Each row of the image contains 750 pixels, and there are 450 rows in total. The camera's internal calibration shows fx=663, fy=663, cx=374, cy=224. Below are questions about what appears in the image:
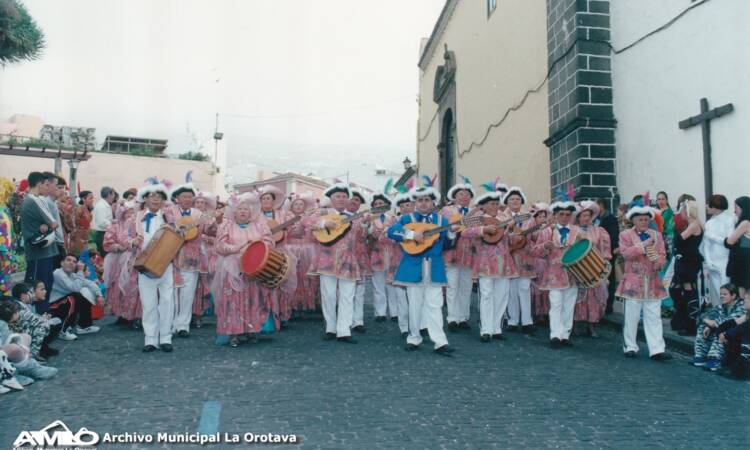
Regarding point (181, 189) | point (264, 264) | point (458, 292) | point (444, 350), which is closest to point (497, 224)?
point (458, 292)

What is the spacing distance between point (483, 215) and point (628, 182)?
3541 mm

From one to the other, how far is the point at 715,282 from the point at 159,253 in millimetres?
6389

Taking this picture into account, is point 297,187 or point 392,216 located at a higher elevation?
point 297,187

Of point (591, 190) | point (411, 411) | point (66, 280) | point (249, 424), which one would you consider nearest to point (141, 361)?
point (66, 280)

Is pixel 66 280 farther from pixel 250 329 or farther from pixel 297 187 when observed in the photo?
pixel 297 187

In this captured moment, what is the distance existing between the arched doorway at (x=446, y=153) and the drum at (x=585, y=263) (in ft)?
46.8

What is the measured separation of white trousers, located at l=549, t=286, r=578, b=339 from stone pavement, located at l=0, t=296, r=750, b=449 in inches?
14.7

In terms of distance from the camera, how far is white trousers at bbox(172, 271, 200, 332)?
802cm

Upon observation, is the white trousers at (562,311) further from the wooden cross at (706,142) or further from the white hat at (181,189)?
the white hat at (181,189)

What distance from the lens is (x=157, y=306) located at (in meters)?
7.18

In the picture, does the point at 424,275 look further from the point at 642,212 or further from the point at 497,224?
the point at 642,212

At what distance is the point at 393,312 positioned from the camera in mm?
10023

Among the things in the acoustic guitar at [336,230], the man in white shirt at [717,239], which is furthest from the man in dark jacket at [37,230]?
the man in white shirt at [717,239]

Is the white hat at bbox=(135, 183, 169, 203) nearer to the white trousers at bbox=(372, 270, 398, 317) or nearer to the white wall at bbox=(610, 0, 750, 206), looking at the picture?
the white trousers at bbox=(372, 270, 398, 317)
